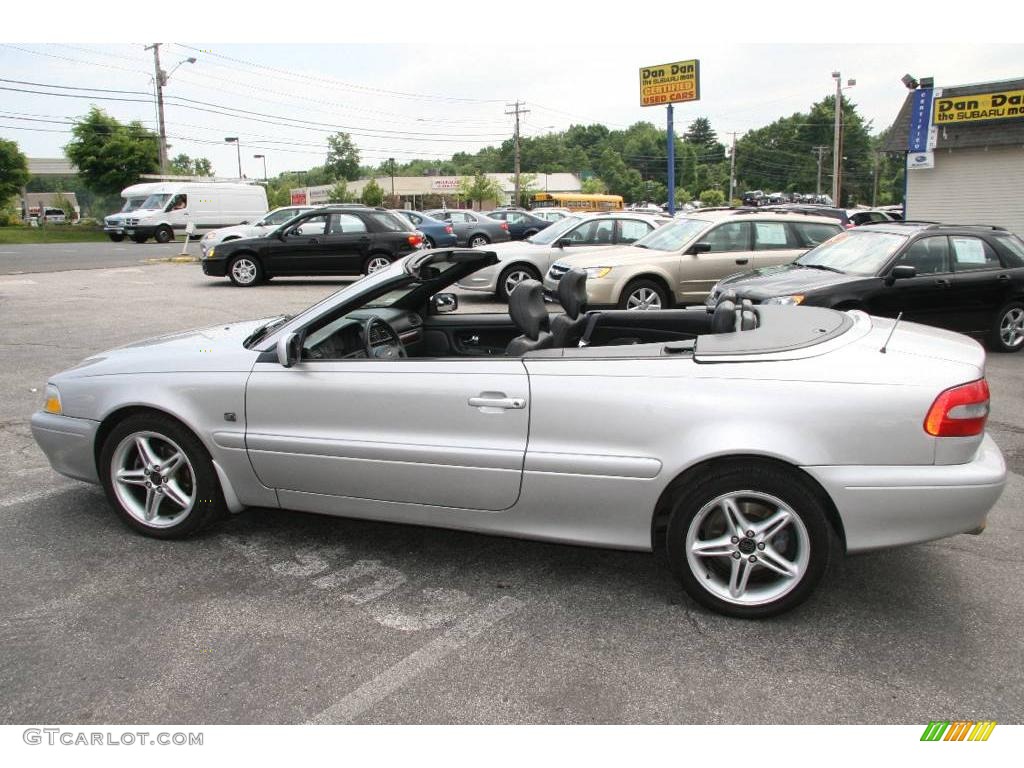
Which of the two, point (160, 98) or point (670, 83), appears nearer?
point (670, 83)

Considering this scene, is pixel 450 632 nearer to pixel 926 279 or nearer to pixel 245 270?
pixel 926 279

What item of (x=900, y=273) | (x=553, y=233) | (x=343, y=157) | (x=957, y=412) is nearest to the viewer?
(x=957, y=412)

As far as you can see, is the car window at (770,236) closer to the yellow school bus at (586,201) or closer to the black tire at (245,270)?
the black tire at (245,270)

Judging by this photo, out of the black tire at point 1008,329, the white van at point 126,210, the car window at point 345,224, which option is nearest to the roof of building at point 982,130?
the black tire at point 1008,329

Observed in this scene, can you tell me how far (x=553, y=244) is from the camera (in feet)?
42.7

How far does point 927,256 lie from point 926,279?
281 mm

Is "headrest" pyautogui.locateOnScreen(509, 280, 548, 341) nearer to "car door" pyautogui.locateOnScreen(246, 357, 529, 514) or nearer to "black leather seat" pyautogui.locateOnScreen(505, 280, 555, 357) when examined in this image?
"black leather seat" pyautogui.locateOnScreen(505, 280, 555, 357)

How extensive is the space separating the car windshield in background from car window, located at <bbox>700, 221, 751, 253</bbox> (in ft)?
5.54

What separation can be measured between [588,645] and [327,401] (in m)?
1.56

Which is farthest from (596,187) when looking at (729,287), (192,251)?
(729,287)

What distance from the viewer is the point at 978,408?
2.97m

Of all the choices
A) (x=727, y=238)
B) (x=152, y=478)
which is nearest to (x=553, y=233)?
(x=727, y=238)

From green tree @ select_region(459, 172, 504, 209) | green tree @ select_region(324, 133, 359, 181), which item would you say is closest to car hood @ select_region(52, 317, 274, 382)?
green tree @ select_region(459, 172, 504, 209)
